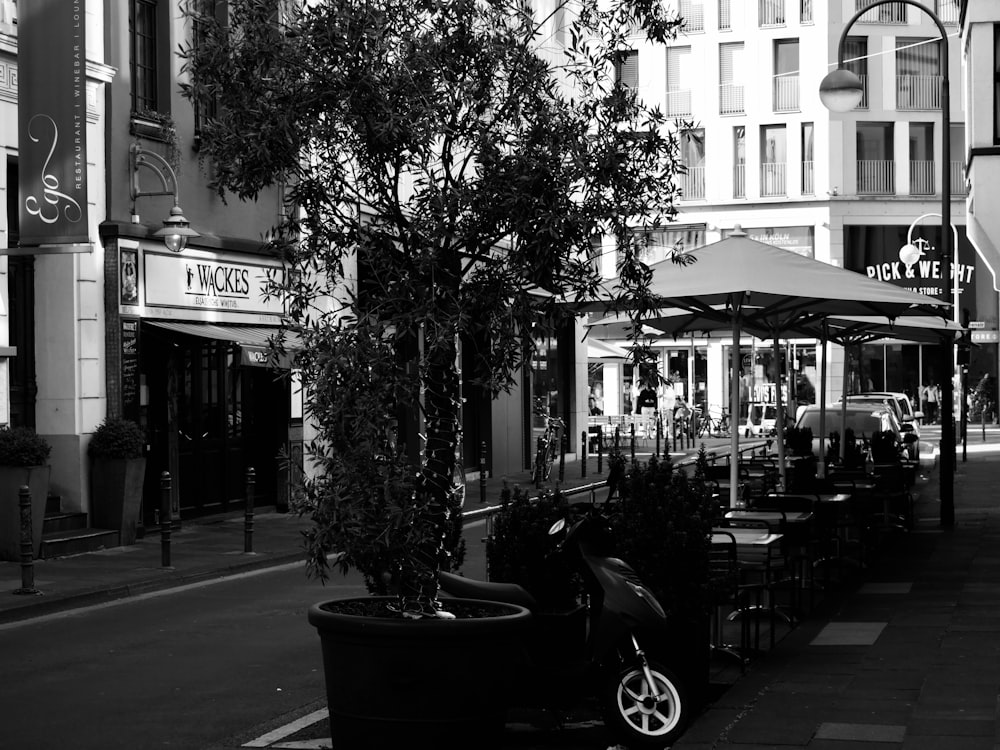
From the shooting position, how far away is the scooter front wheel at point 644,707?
7074 mm

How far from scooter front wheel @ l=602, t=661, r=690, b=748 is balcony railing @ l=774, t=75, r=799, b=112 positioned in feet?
170

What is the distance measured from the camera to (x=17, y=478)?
15625 mm

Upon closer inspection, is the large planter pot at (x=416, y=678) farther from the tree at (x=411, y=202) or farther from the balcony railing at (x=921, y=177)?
the balcony railing at (x=921, y=177)

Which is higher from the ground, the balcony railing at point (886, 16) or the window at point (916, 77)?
the balcony railing at point (886, 16)

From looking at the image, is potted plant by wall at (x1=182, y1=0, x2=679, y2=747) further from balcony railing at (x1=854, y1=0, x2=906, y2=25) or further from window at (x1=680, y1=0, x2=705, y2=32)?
balcony railing at (x1=854, y1=0, x2=906, y2=25)

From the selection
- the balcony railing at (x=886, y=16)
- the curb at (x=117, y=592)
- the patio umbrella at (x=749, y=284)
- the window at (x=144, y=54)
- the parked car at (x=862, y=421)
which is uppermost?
the balcony railing at (x=886, y=16)

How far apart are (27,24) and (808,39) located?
44.7m

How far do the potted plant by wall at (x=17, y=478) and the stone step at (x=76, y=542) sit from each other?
31cm

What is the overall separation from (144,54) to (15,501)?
7184 millimetres

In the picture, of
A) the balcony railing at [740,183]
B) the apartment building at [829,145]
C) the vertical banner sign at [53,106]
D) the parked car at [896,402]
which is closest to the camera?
the vertical banner sign at [53,106]

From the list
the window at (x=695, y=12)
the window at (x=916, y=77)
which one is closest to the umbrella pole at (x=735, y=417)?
the window at (x=916, y=77)

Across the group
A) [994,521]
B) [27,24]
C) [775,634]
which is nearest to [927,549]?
[994,521]

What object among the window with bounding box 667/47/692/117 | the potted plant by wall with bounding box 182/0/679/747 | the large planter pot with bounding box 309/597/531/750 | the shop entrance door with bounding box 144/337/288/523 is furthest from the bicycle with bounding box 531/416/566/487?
the window with bounding box 667/47/692/117

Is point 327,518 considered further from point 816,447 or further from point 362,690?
point 816,447
